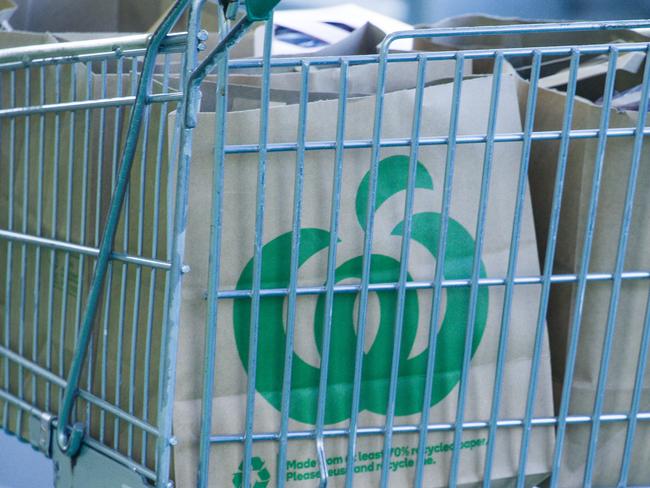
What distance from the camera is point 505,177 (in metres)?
0.95

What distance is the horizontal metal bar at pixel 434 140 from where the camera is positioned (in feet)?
2.85

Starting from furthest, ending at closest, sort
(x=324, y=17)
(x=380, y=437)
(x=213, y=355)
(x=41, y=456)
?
(x=324, y=17)
(x=41, y=456)
(x=380, y=437)
(x=213, y=355)

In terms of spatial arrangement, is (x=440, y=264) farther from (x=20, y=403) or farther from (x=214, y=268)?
(x=20, y=403)

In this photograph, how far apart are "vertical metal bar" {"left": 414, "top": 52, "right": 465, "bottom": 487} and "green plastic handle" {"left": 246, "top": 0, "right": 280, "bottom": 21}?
253 millimetres

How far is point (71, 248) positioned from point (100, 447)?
0.77 ft

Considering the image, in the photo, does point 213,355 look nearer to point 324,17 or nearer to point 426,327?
point 426,327

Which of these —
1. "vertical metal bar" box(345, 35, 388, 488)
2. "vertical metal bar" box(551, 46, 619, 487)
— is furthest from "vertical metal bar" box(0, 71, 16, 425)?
"vertical metal bar" box(551, 46, 619, 487)

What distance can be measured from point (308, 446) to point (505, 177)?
0.37 m

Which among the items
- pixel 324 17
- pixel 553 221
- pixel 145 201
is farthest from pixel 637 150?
pixel 324 17

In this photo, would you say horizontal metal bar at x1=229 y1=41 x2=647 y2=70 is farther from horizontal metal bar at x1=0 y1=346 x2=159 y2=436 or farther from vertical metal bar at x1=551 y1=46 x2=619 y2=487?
horizontal metal bar at x1=0 y1=346 x2=159 y2=436

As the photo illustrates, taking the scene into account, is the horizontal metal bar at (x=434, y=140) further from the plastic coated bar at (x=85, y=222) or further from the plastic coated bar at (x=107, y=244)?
the plastic coated bar at (x=85, y=222)

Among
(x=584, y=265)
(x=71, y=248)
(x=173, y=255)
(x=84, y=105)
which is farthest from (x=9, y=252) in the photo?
(x=584, y=265)

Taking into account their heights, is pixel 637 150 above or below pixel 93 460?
above

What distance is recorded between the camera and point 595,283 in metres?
0.99
